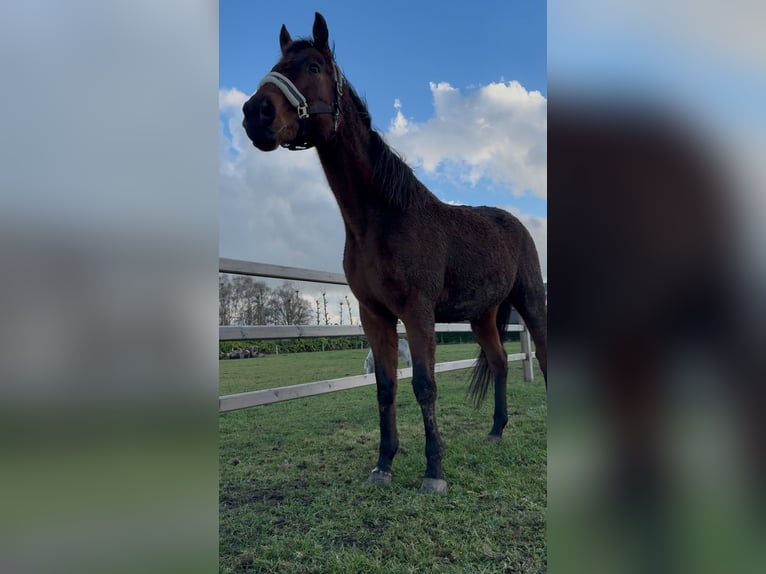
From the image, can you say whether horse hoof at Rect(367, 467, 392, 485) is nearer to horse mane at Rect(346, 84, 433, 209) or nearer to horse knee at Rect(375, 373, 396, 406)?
horse knee at Rect(375, 373, 396, 406)

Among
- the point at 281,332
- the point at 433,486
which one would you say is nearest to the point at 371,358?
the point at 281,332

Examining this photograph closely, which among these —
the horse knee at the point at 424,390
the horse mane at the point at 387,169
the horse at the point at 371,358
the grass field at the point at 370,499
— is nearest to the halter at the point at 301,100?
the horse mane at the point at 387,169

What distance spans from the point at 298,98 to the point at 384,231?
56 centimetres

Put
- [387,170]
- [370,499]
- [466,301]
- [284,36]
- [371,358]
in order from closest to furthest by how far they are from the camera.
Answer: [370,499], [284,36], [387,170], [466,301], [371,358]

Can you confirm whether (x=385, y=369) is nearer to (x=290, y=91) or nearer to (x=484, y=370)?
(x=484, y=370)

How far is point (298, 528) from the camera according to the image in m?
1.34

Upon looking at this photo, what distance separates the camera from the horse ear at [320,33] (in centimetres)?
155

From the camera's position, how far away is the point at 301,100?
4.79ft

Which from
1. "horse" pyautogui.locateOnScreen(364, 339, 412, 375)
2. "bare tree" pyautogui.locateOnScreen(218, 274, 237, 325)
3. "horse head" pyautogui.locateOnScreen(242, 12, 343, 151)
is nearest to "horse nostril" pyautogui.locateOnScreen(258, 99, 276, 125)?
"horse head" pyautogui.locateOnScreen(242, 12, 343, 151)

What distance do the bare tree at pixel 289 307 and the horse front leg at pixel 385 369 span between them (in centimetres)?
65

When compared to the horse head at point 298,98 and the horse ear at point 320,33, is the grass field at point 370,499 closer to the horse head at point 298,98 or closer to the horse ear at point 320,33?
the horse head at point 298,98

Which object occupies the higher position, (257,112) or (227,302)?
(257,112)
